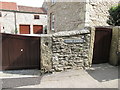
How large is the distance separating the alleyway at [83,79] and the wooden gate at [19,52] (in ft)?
4.04

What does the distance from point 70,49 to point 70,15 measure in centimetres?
512

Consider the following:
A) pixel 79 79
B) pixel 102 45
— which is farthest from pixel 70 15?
pixel 79 79

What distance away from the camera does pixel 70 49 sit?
4.24 metres

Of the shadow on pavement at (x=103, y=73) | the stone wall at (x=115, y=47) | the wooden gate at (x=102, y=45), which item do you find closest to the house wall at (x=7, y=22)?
the wooden gate at (x=102, y=45)

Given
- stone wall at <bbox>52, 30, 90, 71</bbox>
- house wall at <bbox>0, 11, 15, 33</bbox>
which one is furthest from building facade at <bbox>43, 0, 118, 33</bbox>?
house wall at <bbox>0, 11, 15, 33</bbox>

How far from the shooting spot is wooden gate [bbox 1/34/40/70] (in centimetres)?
441

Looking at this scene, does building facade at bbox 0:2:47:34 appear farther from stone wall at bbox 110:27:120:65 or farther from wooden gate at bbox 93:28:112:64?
stone wall at bbox 110:27:120:65

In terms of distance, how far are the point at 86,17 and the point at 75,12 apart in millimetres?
1459

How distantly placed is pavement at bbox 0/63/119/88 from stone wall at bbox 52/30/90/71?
0.29 metres

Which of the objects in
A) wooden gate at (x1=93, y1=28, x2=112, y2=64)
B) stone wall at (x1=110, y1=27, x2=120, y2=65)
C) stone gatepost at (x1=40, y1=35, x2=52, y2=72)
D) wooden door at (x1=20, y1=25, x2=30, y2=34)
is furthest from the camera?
wooden door at (x1=20, y1=25, x2=30, y2=34)

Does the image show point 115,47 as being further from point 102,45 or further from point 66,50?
point 66,50

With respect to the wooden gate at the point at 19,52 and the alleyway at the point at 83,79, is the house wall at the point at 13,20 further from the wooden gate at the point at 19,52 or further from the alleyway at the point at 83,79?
the alleyway at the point at 83,79

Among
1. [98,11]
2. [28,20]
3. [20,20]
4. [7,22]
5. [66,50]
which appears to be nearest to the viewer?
[66,50]

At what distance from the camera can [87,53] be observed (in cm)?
440
